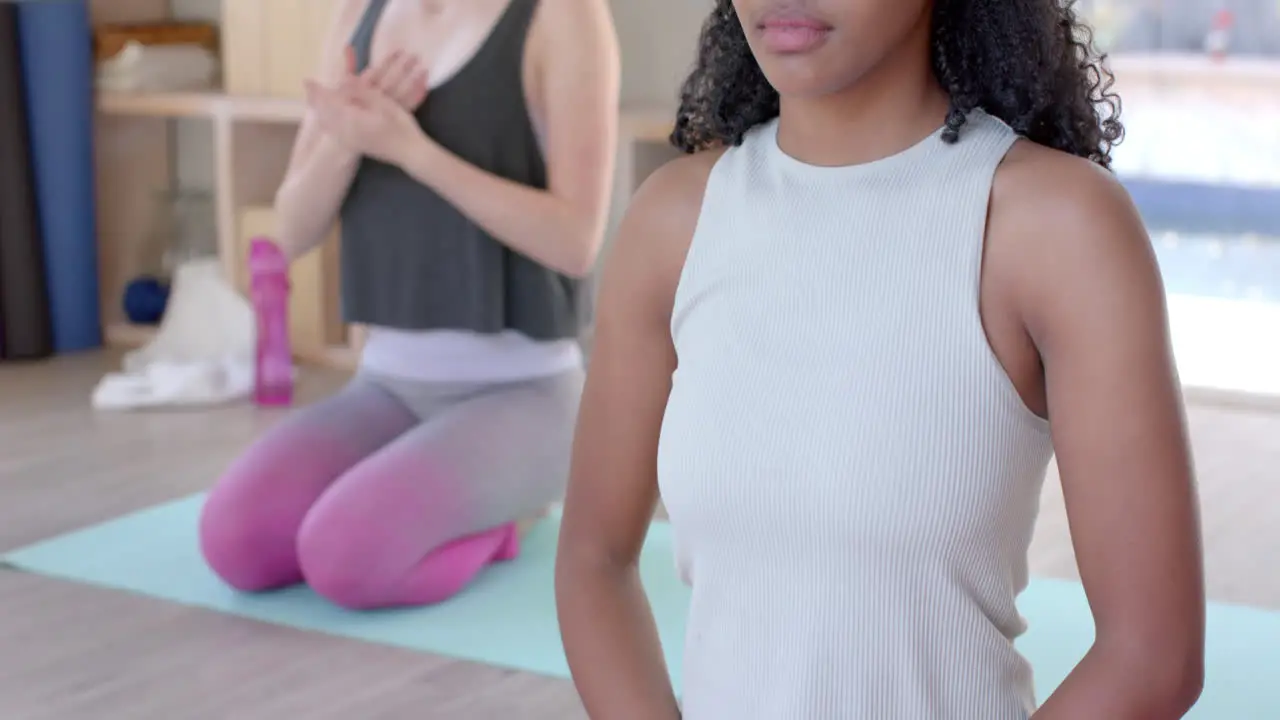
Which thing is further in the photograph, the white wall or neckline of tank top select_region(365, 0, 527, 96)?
the white wall

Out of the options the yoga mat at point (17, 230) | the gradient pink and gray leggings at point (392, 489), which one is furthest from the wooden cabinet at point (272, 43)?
the gradient pink and gray leggings at point (392, 489)

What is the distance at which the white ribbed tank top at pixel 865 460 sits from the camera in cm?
85

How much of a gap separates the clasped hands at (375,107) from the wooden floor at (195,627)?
588 mm

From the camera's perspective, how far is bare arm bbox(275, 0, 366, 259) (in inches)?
84.4

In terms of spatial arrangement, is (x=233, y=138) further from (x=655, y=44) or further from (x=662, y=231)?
(x=662, y=231)

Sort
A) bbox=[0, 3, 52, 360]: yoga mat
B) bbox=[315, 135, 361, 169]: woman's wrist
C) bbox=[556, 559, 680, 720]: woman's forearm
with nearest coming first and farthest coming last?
bbox=[556, 559, 680, 720]: woman's forearm, bbox=[315, 135, 361, 169]: woman's wrist, bbox=[0, 3, 52, 360]: yoga mat

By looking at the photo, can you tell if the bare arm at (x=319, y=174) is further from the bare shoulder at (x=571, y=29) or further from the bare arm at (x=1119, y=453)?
the bare arm at (x=1119, y=453)

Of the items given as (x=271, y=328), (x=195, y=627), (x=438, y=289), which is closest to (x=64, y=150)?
(x=271, y=328)

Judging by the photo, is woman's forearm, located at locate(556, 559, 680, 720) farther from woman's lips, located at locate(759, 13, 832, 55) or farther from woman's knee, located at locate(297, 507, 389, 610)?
woman's knee, located at locate(297, 507, 389, 610)

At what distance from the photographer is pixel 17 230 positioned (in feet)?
11.6

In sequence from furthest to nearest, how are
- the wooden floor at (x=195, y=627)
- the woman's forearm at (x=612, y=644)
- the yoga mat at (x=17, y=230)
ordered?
1. the yoga mat at (x=17, y=230)
2. the wooden floor at (x=195, y=627)
3. the woman's forearm at (x=612, y=644)

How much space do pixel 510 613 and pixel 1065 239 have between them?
4.39 feet

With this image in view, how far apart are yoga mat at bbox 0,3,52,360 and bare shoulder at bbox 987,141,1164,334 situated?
9.98 feet

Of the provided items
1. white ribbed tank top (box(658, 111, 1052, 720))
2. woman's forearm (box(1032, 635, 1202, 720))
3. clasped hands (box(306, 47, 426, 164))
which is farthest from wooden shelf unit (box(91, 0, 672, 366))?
woman's forearm (box(1032, 635, 1202, 720))
